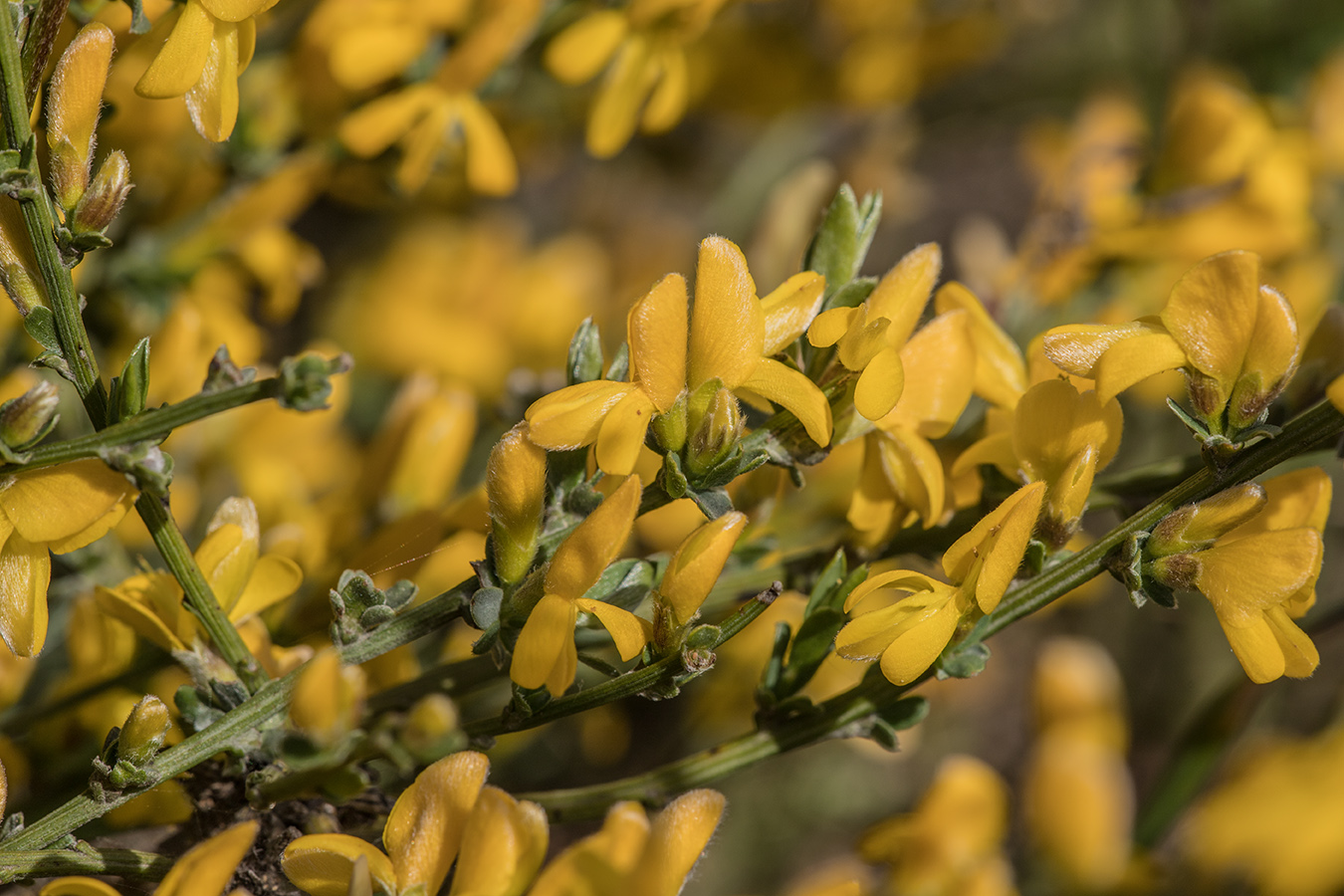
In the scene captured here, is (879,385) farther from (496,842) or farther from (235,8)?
(235,8)

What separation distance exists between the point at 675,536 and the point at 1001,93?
1249 millimetres

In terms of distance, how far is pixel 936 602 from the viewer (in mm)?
569

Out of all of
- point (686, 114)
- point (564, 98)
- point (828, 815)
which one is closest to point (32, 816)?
point (828, 815)

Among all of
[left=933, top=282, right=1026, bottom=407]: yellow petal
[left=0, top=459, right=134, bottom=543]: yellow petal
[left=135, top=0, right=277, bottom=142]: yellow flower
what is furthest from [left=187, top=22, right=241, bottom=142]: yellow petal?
[left=933, top=282, right=1026, bottom=407]: yellow petal

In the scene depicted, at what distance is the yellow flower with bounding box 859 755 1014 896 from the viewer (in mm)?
975

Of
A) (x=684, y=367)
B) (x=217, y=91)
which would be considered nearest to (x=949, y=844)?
(x=684, y=367)

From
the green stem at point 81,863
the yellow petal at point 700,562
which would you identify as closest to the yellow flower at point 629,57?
the yellow petal at point 700,562

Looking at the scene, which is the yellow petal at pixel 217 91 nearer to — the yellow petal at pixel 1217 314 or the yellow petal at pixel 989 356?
the yellow petal at pixel 989 356

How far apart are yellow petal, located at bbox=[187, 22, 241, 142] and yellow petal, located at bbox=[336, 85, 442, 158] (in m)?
0.31

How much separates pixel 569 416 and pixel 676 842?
0.70ft

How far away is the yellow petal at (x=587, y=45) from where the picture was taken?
3.28ft

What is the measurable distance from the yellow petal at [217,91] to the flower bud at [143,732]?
1.07 ft

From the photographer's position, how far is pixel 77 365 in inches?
21.5

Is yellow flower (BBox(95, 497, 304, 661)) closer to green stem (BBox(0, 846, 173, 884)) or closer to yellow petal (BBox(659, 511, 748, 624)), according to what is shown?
green stem (BBox(0, 846, 173, 884))
